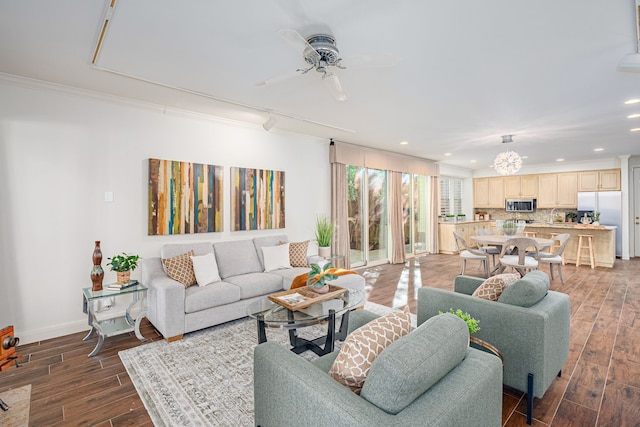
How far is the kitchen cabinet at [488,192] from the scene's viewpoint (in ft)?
32.0

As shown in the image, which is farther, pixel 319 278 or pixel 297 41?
pixel 319 278

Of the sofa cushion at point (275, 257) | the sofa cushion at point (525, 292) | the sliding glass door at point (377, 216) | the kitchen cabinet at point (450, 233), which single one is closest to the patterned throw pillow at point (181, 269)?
the sofa cushion at point (275, 257)

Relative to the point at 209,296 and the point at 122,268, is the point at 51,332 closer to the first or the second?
the point at 122,268

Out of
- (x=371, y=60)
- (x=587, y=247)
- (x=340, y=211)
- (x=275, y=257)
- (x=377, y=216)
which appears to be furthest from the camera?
(x=377, y=216)

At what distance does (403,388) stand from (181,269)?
9.83ft

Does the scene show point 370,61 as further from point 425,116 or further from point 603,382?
point 603,382

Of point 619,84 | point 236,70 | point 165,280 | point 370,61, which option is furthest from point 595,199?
point 165,280

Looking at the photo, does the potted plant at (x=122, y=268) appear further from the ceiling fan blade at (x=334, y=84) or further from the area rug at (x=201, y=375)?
the ceiling fan blade at (x=334, y=84)

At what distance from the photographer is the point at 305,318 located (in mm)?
2424

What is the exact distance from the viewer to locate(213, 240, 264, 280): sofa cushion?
3.94 m

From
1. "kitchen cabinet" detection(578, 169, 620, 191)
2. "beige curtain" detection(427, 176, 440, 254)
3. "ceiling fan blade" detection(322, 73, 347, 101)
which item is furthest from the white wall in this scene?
"kitchen cabinet" detection(578, 169, 620, 191)

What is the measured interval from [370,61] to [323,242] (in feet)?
11.4

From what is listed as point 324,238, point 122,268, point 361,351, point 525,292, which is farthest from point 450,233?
point 361,351

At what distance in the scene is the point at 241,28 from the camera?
7.17ft
